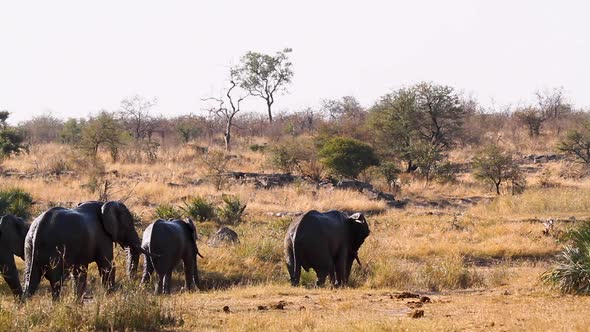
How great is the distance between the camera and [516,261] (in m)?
17.9

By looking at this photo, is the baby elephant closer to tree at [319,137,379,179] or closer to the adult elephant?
the adult elephant

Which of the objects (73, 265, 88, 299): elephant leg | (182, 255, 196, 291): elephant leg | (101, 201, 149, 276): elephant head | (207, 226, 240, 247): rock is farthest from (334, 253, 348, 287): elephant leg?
(73, 265, 88, 299): elephant leg

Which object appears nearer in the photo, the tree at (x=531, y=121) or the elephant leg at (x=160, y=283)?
the elephant leg at (x=160, y=283)

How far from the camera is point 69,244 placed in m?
10.7

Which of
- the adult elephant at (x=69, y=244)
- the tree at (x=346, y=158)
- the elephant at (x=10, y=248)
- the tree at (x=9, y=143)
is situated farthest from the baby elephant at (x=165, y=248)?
the tree at (x=9, y=143)

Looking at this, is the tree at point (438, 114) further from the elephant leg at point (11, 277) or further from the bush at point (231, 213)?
the elephant leg at point (11, 277)

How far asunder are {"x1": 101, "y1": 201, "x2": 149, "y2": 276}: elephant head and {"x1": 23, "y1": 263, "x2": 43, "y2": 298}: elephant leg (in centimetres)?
117

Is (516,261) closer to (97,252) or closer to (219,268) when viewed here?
(219,268)

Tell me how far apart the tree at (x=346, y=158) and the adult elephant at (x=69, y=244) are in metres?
23.1

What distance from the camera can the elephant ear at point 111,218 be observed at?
448 inches

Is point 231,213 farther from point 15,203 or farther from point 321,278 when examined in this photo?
point 321,278

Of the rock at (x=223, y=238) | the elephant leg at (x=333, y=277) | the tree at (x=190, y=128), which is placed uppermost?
the tree at (x=190, y=128)

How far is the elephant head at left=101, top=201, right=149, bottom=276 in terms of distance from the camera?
37.4ft

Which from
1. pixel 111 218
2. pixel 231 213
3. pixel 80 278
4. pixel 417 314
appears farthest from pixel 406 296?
pixel 231 213
